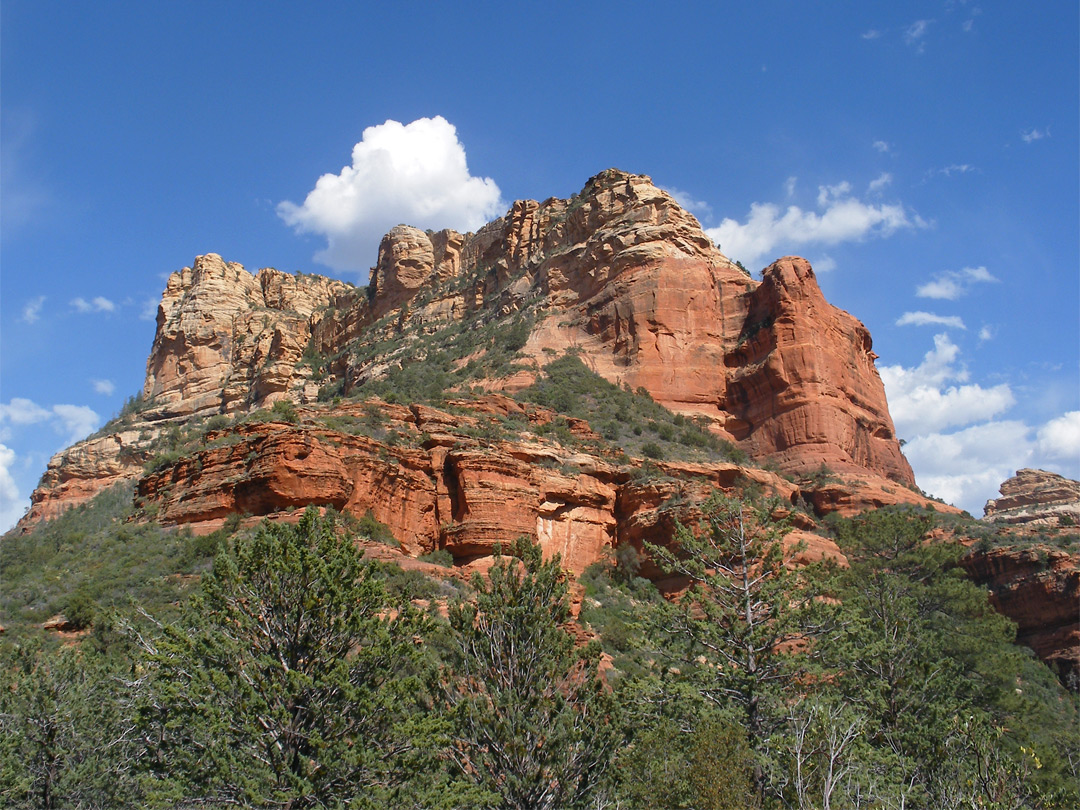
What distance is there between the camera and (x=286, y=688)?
1103 cm

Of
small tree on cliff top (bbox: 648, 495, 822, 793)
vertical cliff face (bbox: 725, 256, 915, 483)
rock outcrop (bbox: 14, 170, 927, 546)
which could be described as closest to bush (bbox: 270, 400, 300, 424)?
rock outcrop (bbox: 14, 170, 927, 546)

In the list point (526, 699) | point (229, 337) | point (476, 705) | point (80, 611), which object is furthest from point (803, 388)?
point (229, 337)

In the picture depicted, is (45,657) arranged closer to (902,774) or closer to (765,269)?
(902,774)

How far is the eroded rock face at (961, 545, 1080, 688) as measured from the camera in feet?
110

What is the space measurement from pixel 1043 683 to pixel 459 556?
2327 cm

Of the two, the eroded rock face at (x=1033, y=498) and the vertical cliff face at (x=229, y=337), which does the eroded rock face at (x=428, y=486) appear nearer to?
the vertical cliff face at (x=229, y=337)

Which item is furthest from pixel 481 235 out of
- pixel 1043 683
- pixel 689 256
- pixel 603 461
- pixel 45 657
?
pixel 45 657

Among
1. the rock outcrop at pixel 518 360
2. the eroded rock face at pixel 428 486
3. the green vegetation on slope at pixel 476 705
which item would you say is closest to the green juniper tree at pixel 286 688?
the green vegetation on slope at pixel 476 705

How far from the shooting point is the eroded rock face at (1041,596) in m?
33.5

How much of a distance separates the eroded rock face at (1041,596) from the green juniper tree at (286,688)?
3093 cm

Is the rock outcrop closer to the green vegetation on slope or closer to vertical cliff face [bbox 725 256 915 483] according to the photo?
vertical cliff face [bbox 725 256 915 483]

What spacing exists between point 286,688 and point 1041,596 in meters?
34.2

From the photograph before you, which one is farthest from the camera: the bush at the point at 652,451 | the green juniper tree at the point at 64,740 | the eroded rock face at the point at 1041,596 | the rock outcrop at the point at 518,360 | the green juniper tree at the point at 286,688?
the bush at the point at 652,451

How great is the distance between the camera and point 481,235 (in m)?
86.1
